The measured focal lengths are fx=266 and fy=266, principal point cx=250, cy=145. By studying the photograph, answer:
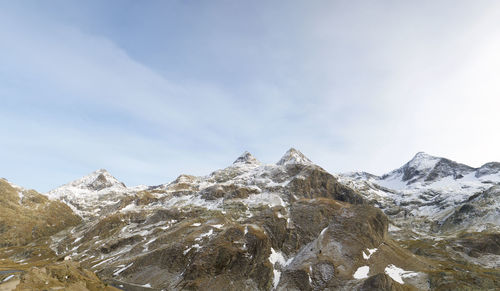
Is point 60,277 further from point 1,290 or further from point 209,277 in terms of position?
point 209,277

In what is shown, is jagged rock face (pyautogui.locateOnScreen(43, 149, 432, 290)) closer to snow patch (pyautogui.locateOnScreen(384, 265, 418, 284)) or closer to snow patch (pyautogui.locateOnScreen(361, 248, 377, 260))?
snow patch (pyautogui.locateOnScreen(361, 248, 377, 260))

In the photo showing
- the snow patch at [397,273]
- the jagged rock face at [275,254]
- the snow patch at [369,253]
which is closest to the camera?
the snow patch at [397,273]

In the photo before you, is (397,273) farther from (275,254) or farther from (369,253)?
(275,254)

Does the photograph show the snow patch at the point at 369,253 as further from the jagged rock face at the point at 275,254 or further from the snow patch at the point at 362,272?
the snow patch at the point at 362,272

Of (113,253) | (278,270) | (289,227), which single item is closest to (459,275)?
(278,270)

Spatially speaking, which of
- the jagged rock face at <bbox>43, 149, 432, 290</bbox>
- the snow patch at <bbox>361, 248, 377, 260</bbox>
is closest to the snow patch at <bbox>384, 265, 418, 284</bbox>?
the jagged rock face at <bbox>43, 149, 432, 290</bbox>

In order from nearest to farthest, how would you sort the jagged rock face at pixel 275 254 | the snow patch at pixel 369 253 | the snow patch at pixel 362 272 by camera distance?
the snow patch at pixel 362 272 < the jagged rock face at pixel 275 254 < the snow patch at pixel 369 253

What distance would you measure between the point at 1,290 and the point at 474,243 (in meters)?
199

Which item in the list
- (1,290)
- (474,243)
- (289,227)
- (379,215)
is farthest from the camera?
(474,243)

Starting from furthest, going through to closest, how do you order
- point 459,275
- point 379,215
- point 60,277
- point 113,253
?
point 113,253
point 379,215
point 459,275
point 60,277

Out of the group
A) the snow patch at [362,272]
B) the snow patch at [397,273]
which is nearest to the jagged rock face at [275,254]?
the snow patch at [362,272]

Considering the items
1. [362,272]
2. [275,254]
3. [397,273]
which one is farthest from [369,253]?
[275,254]

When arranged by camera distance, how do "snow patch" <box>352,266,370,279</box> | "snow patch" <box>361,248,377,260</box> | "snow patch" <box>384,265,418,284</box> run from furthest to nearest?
"snow patch" <box>361,248,377,260</box> → "snow patch" <box>384,265,418,284</box> → "snow patch" <box>352,266,370,279</box>

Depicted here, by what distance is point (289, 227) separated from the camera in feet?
399
